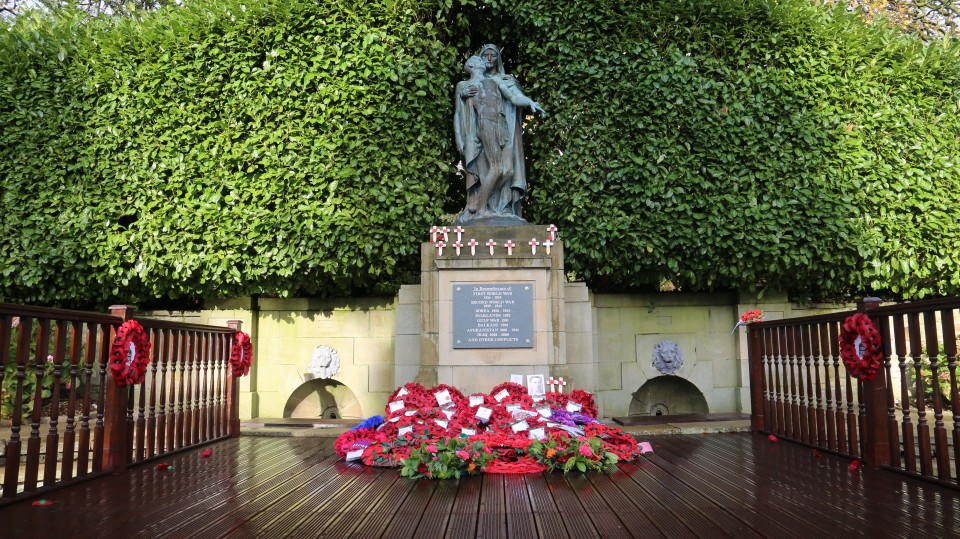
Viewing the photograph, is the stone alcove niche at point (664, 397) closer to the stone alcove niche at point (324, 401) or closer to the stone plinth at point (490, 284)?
the stone plinth at point (490, 284)

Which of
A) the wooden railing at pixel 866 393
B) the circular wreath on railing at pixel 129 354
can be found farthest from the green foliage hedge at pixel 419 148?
the circular wreath on railing at pixel 129 354

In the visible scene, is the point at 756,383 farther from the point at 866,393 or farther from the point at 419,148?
the point at 419,148

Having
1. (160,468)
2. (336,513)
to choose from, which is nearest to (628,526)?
(336,513)

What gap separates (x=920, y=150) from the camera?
26.5 ft

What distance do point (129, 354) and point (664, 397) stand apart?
6.86 m

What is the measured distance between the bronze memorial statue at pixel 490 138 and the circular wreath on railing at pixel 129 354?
3.90m

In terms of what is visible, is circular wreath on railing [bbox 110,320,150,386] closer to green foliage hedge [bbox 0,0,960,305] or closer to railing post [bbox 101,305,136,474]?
railing post [bbox 101,305,136,474]

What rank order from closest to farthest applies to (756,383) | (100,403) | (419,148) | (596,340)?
(100,403)
(756,383)
(419,148)
(596,340)

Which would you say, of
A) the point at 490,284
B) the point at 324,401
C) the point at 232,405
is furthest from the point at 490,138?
the point at 324,401

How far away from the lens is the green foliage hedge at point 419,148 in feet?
26.2

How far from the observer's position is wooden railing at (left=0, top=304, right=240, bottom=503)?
3.72 m

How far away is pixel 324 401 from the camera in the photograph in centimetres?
923

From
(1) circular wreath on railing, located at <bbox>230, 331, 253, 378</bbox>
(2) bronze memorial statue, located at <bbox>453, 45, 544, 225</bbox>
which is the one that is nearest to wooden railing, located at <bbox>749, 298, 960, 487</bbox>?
(2) bronze memorial statue, located at <bbox>453, 45, 544, 225</bbox>

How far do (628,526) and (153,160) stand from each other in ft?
24.4
